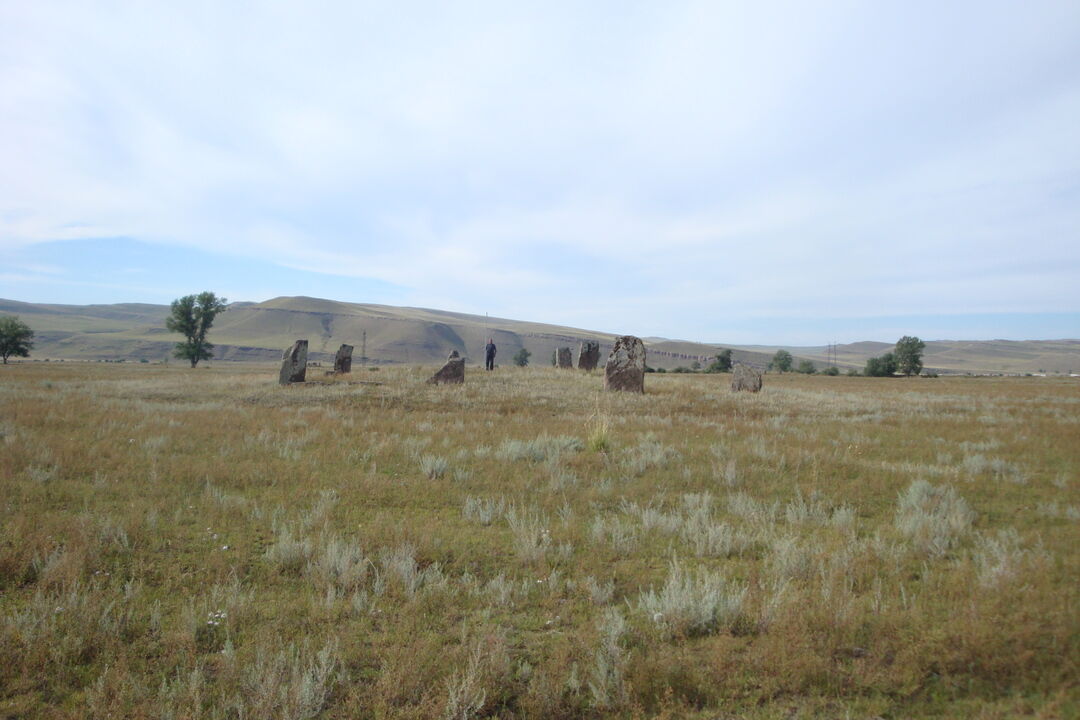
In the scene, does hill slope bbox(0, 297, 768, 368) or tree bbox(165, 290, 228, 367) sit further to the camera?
hill slope bbox(0, 297, 768, 368)

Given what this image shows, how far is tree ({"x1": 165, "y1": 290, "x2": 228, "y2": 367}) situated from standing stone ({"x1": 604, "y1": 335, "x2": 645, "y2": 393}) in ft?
157

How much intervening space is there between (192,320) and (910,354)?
2787 inches

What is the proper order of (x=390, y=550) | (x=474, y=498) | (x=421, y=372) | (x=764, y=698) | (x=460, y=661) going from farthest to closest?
1. (x=421, y=372)
2. (x=474, y=498)
3. (x=390, y=550)
4. (x=460, y=661)
5. (x=764, y=698)

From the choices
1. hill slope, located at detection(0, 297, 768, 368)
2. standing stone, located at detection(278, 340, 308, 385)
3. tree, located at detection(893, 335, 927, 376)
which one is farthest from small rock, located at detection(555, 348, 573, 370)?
hill slope, located at detection(0, 297, 768, 368)

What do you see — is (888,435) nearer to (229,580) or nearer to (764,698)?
(764,698)

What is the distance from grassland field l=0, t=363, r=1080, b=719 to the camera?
2.80 metres

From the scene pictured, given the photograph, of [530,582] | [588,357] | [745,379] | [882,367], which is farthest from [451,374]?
[882,367]

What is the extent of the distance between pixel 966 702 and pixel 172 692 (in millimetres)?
3966

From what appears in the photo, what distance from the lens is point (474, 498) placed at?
21.6ft

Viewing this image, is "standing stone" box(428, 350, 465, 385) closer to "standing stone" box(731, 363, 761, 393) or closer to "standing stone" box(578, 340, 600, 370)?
"standing stone" box(578, 340, 600, 370)

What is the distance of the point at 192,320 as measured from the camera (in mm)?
52656

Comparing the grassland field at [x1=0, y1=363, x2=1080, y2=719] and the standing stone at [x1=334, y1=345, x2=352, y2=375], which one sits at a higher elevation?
the standing stone at [x1=334, y1=345, x2=352, y2=375]

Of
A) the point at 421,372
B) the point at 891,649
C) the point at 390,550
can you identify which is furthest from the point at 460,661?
the point at 421,372

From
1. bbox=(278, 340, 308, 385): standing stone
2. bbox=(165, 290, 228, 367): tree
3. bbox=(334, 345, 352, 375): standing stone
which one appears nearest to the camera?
bbox=(278, 340, 308, 385): standing stone
